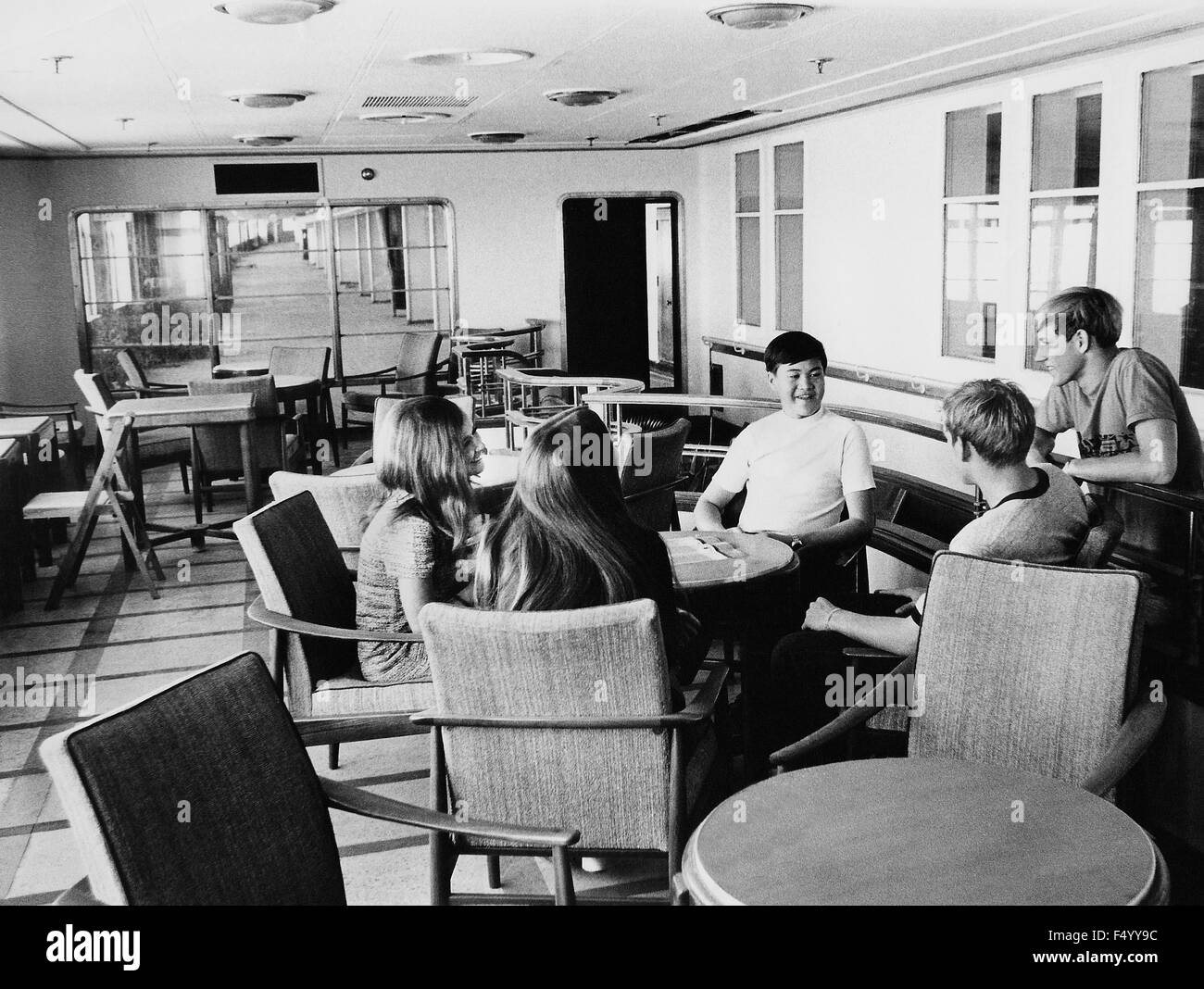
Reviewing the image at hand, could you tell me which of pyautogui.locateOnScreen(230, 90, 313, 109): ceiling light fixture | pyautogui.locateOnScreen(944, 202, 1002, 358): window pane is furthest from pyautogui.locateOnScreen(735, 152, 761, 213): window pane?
pyautogui.locateOnScreen(230, 90, 313, 109): ceiling light fixture

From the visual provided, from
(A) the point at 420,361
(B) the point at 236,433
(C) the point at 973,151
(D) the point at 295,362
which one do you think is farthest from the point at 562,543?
(A) the point at 420,361

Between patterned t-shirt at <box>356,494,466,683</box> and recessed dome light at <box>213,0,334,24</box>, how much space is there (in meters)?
2.04

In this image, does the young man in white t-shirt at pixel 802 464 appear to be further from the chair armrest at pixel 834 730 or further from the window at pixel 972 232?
the window at pixel 972 232

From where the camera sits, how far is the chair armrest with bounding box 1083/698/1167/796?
2191 millimetres

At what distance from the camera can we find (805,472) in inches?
169

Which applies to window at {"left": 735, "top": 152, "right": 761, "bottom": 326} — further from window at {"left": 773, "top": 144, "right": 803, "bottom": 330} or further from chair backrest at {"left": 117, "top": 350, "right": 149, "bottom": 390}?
chair backrest at {"left": 117, "top": 350, "right": 149, "bottom": 390}

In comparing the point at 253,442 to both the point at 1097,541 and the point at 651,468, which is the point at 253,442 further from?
the point at 1097,541

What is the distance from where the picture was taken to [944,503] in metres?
7.04

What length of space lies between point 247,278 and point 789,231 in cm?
544

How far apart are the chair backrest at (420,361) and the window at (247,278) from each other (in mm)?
1285

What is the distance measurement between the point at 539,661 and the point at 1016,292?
573 centimetres

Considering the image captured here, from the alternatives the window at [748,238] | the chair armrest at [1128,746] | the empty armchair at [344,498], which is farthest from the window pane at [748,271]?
the chair armrest at [1128,746]
